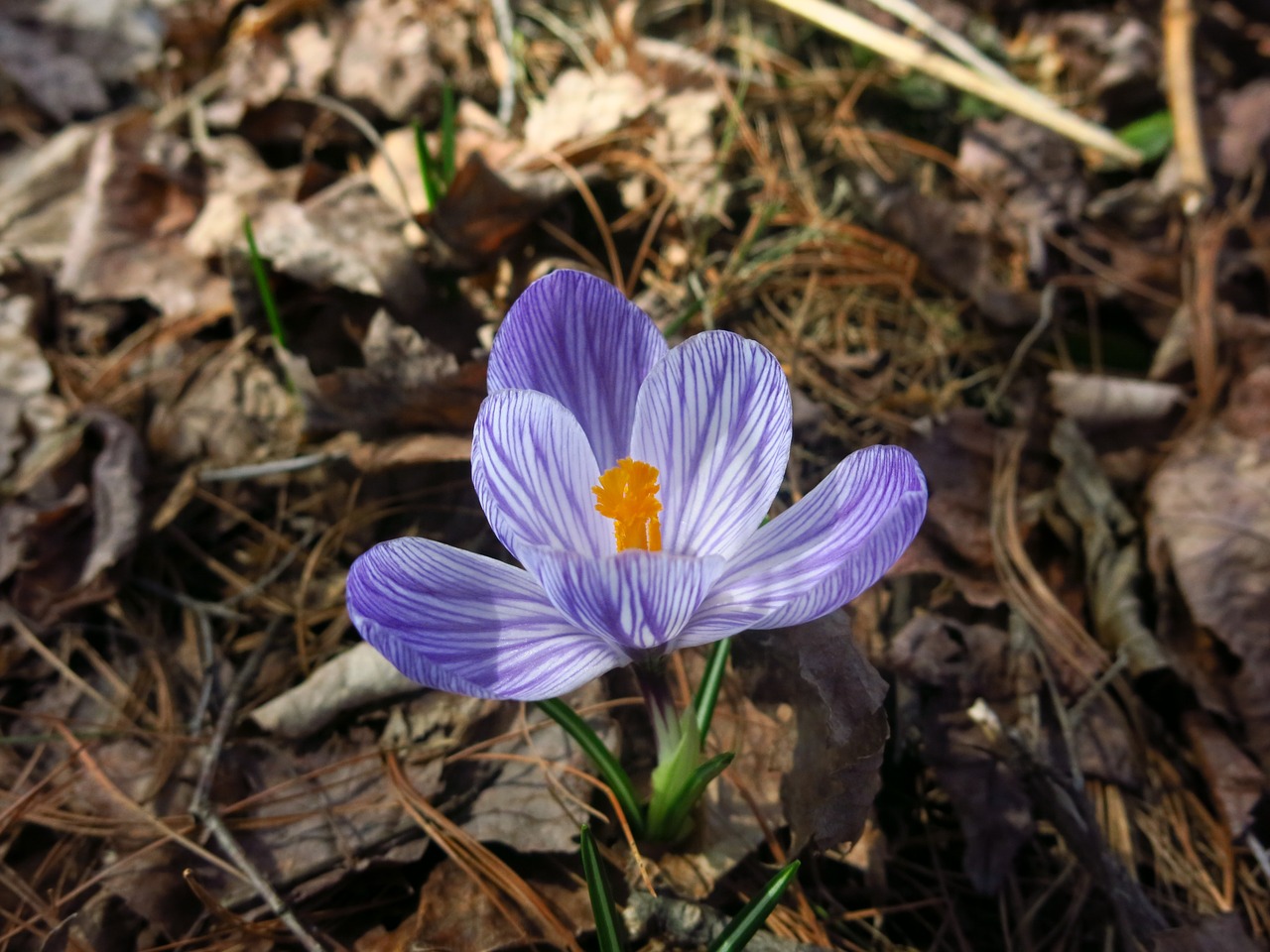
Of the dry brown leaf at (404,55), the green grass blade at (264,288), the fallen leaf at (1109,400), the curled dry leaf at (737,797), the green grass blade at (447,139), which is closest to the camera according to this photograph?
the curled dry leaf at (737,797)

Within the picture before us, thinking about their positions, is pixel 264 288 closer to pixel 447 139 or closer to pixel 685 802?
pixel 447 139

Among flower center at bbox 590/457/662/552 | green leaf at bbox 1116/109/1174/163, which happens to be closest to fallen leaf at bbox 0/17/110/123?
flower center at bbox 590/457/662/552

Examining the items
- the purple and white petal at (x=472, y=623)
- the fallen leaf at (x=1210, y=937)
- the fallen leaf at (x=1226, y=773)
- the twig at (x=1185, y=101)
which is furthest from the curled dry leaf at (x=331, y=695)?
the twig at (x=1185, y=101)

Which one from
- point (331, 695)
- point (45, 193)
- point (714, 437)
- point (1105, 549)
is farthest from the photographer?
point (45, 193)

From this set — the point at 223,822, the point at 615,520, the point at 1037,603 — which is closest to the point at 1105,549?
the point at 1037,603

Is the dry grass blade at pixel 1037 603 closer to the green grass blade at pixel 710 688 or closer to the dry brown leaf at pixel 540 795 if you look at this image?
the green grass blade at pixel 710 688
